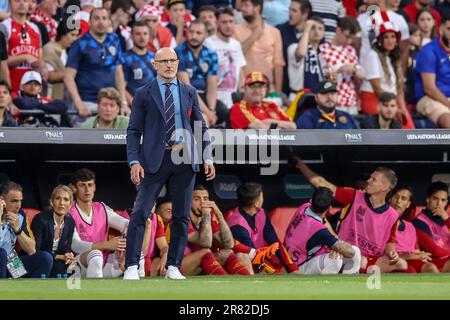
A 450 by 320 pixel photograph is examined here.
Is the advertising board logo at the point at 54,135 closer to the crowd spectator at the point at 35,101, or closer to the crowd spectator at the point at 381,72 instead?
the crowd spectator at the point at 35,101

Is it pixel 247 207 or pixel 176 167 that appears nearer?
pixel 176 167

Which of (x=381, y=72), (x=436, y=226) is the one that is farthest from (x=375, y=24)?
(x=436, y=226)

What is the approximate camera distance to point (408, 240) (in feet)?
47.3

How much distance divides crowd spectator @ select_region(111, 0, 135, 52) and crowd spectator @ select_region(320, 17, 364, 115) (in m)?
2.41

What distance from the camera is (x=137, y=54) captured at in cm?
1553

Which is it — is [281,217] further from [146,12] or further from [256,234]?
[146,12]

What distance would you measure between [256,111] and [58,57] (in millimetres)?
2526

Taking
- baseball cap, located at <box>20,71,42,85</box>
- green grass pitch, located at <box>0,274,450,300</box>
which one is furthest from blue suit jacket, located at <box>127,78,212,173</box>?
baseball cap, located at <box>20,71,42,85</box>

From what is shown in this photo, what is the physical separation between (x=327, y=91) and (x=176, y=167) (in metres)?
4.07

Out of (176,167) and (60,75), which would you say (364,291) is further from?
(60,75)

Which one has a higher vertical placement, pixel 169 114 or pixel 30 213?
pixel 169 114

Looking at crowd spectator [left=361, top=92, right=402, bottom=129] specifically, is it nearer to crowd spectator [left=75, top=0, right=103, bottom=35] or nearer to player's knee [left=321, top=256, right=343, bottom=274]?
player's knee [left=321, top=256, right=343, bottom=274]

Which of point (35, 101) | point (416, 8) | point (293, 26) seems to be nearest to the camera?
point (35, 101)
